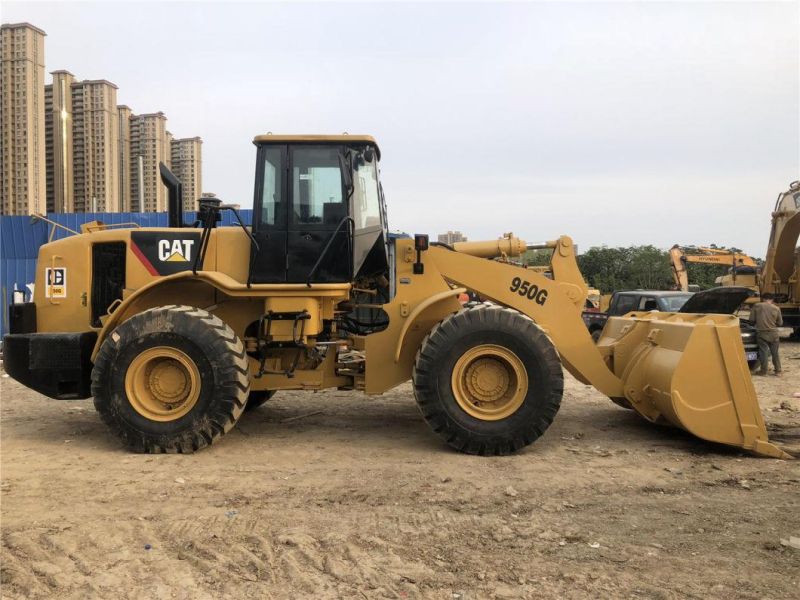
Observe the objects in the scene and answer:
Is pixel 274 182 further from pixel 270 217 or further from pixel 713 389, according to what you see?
pixel 713 389

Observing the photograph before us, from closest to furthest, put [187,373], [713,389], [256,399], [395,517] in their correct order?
[395,517] < [713,389] < [187,373] < [256,399]

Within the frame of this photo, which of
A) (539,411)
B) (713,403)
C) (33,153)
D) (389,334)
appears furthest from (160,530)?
(33,153)

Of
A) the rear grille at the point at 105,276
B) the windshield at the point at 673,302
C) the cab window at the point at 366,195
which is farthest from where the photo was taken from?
the windshield at the point at 673,302

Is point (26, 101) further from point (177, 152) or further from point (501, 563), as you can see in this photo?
point (501, 563)

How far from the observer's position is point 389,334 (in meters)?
6.15

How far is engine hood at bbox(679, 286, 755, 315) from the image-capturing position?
22.2 ft

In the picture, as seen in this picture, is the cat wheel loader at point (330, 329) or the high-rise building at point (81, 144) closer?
the cat wheel loader at point (330, 329)

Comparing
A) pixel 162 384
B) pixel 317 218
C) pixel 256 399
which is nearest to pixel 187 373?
pixel 162 384

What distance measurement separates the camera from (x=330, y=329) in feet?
21.0

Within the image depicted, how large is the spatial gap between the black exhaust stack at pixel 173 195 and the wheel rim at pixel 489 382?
3.42 m

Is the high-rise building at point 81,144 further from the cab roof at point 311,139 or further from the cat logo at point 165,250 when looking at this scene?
the cab roof at point 311,139

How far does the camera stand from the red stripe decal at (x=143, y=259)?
6295mm

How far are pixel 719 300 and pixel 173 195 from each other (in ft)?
19.5

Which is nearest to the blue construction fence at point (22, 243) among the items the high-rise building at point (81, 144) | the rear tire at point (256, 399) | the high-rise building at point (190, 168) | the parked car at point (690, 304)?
the high-rise building at point (190, 168)
